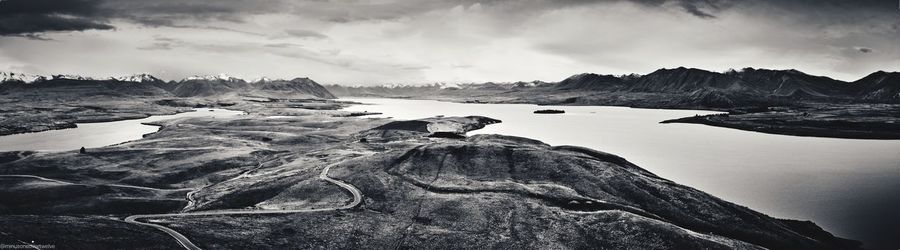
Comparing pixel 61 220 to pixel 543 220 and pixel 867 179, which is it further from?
pixel 867 179

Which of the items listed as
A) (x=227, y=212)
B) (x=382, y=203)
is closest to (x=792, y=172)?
(x=382, y=203)

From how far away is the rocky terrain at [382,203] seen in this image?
3525 centimetres

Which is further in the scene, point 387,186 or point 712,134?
point 712,134

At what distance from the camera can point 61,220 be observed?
1336 inches

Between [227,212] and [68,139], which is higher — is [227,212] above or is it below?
above

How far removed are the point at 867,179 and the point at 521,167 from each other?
157ft

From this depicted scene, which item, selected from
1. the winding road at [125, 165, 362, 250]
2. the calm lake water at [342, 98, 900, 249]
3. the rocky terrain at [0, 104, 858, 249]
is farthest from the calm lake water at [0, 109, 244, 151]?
the calm lake water at [342, 98, 900, 249]

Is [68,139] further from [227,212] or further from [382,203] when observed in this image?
[382,203]

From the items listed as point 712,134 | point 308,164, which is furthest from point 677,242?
point 712,134

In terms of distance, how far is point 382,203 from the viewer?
45.2m

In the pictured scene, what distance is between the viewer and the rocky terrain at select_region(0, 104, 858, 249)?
116 feet

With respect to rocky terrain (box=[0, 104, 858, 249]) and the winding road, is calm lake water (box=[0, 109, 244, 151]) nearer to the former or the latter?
rocky terrain (box=[0, 104, 858, 249])

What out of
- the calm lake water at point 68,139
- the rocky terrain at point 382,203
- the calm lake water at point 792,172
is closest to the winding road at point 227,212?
the rocky terrain at point 382,203

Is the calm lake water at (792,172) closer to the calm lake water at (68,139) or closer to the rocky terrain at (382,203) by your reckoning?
the rocky terrain at (382,203)
